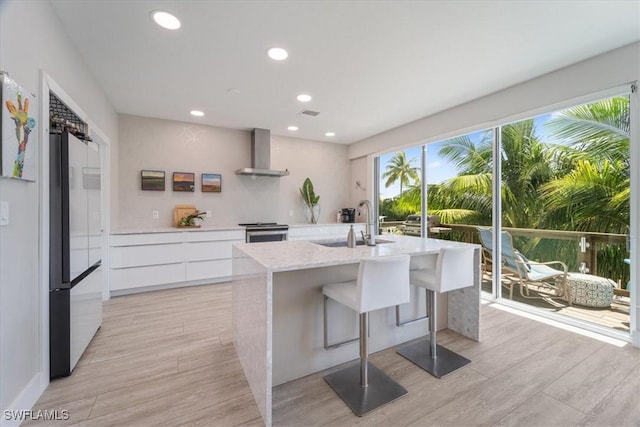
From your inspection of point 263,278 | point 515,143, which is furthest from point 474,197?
point 263,278

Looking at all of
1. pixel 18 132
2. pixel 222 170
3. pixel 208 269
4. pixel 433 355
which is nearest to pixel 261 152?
pixel 222 170

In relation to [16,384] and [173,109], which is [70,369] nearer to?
[16,384]

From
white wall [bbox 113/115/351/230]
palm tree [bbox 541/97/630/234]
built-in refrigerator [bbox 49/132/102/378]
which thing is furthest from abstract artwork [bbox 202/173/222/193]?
palm tree [bbox 541/97/630/234]

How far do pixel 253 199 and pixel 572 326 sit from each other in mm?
4580

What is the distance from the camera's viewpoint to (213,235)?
419cm

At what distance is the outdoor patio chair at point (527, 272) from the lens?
3.05 m

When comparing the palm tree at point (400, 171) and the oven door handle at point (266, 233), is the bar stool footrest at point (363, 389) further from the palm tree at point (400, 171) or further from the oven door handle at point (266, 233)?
the palm tree at point (400, 171)

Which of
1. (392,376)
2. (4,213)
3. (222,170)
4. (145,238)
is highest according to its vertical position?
(222,170)

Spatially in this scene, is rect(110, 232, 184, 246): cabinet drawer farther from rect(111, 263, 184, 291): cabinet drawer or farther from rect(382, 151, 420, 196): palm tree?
rect(382, 151, 420, 196): palm tree

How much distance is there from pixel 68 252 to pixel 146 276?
2.06 meters

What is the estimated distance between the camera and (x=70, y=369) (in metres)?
1.93

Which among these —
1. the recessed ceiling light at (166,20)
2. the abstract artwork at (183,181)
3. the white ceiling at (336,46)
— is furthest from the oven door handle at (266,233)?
the recessed ceiling light at (166,20)

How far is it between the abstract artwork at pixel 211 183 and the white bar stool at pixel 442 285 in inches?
141

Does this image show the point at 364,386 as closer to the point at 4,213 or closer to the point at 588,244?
the point at 4,213
